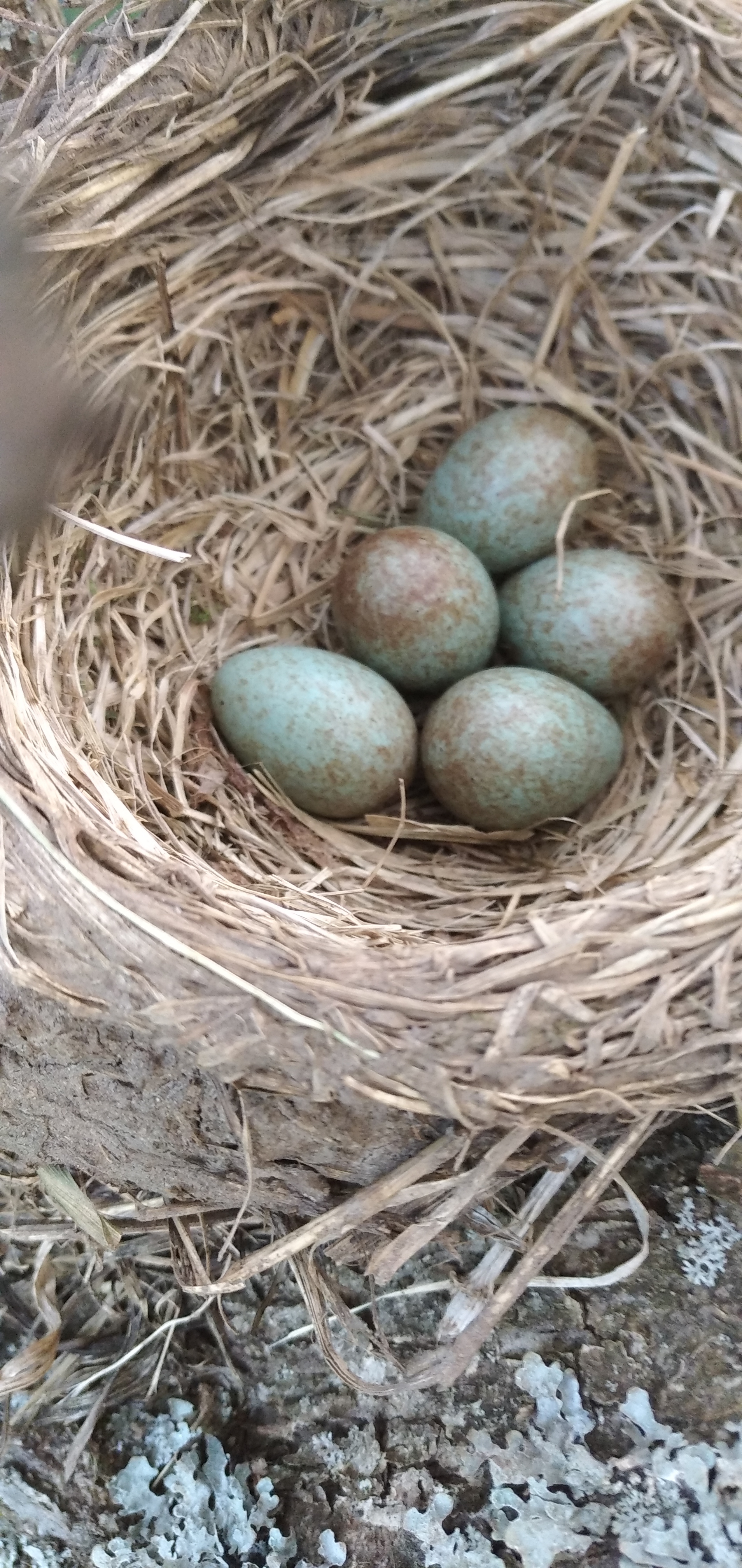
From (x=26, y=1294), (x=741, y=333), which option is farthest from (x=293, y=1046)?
(x=741, y=333)

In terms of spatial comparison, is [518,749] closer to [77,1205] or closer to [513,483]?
[513,483]

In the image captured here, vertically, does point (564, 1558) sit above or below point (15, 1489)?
below

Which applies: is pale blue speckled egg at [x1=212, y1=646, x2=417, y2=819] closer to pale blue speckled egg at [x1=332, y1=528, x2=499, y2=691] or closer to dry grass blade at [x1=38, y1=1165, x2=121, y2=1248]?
pale blue speckled egg at [x1=332, y1=528, x2=499, y2=691]

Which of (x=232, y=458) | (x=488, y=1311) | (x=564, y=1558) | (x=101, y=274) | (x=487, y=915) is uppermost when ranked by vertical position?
(x=101, y=274)

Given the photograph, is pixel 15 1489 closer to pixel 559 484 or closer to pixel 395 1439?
pixel 395 1439

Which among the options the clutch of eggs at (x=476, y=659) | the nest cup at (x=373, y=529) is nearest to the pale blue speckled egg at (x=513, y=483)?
the clutch of eggs at (x=476, y=659)

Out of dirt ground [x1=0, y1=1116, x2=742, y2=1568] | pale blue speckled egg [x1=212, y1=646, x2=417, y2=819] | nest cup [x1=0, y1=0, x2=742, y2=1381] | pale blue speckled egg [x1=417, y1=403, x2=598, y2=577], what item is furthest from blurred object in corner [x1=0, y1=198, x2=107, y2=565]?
dirt ground [x1=0, y1=1116, x2=742, y2=1568]

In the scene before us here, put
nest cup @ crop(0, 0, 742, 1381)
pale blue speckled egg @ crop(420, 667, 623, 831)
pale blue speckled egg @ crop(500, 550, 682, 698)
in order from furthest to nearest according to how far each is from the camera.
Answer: pale blue speckled egg @ crop(500, 550, 682, 698) < pale blue speckled egg @ crop(420, 667, 623, 831) < nest cup @ crop(0, 0, 742, 1381)
